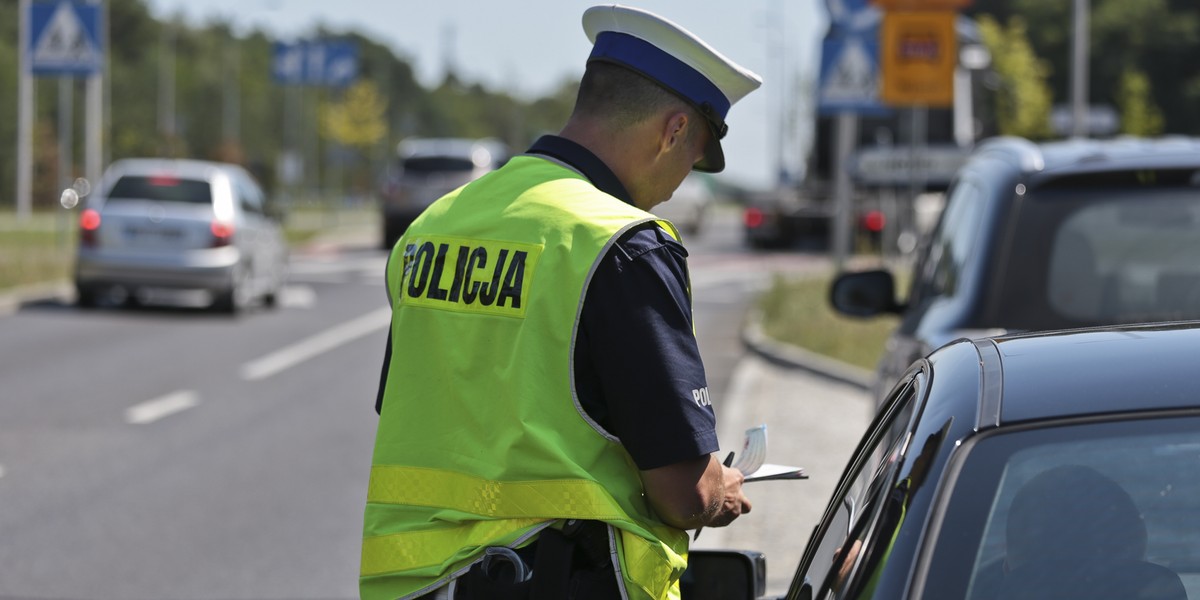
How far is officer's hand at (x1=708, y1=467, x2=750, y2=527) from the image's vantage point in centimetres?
316

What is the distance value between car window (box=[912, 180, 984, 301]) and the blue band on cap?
2.29 metres

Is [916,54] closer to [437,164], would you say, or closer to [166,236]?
[166,236]

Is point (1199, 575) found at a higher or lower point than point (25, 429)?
higher

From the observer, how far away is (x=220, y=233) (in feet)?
68.0

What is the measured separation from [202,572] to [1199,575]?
5459 mm

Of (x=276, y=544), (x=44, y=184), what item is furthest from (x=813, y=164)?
(x=44, y=184)

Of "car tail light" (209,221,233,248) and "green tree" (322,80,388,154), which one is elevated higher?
"green tree" (322,80,388,154)

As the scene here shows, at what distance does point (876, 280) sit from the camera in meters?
6.30

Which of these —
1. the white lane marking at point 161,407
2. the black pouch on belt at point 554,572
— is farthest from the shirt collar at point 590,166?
the white lane marking at point 161,407

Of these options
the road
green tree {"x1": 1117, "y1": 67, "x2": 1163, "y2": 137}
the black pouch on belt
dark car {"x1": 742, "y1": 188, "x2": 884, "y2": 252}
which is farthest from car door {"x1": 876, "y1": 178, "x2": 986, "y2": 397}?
green tree {"x1": 1117, "y1": 67, "x2": 1163, "y2": 137}

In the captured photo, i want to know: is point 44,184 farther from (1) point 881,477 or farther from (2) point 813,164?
(1) point 881,477

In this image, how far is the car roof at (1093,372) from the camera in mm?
2689

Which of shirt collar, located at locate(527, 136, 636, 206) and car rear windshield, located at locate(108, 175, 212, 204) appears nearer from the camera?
shirt collar, located at locate(527, 136, 636, 206)

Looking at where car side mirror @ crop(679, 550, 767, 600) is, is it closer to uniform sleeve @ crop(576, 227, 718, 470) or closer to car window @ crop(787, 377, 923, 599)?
car window @ crop(787, 377, 923, 599)
